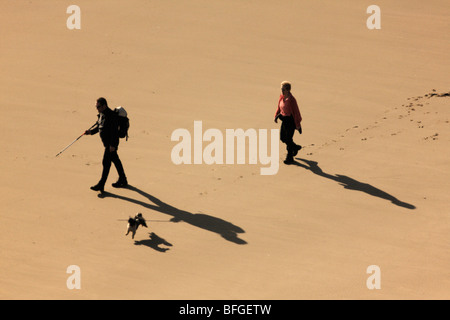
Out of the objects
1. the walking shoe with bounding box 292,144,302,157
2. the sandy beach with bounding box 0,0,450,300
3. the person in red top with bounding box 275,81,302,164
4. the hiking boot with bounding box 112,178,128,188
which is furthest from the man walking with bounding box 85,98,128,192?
the walking shoe with bounding box 292,144,302,157

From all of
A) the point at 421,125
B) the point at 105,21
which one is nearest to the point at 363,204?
the point at 421,125

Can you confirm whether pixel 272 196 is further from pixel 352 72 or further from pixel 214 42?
pixel 214 42

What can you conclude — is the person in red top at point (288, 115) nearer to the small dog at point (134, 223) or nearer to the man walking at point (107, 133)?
the man walking at point (107, 133)

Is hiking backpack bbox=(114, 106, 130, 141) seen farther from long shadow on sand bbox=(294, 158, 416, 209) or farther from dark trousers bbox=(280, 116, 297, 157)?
long shadow on sand bbox=(294, 158, 416, 209)

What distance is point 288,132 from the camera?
14.0 m

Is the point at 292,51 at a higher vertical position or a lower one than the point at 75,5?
lower

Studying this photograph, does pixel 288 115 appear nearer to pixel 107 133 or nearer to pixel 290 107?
pixel 290 107

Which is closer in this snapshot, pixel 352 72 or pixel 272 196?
pixel 272 196

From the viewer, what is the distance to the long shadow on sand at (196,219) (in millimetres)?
12031

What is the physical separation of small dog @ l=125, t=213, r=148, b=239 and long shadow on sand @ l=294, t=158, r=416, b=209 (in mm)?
3586

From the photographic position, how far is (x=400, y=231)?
39.7 feet

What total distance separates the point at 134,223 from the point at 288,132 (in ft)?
11.7

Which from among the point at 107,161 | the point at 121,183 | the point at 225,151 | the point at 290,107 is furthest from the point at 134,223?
the point at 290,107

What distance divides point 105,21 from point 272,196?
8.96m
